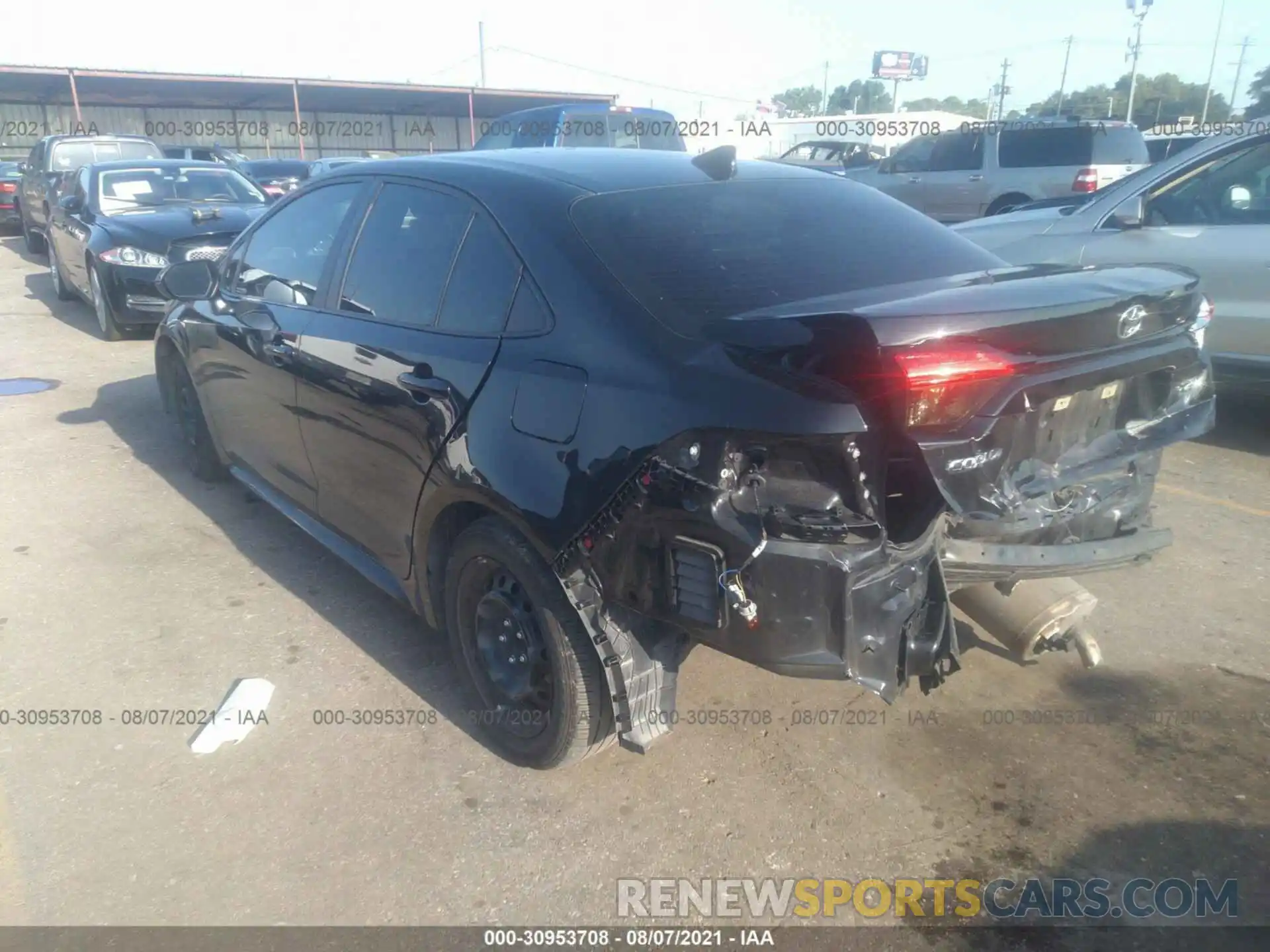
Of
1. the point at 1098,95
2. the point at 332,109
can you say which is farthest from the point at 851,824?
the point at 1098,95

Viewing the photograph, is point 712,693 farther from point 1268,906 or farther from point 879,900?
point 1268,906

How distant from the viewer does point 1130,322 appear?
2809 millimetres

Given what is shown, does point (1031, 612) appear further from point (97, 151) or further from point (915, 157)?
point (97, 151)

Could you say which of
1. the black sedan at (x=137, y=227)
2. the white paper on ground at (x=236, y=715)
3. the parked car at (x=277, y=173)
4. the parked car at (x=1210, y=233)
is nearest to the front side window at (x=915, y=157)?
the parked car at (x=1210, y=233)

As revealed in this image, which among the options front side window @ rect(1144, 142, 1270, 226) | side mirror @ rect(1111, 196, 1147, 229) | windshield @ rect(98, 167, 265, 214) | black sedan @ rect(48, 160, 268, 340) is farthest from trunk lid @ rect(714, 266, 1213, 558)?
windshield @ rect(98, 167, 265, 214)

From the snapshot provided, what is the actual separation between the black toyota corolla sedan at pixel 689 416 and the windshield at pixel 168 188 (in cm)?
730

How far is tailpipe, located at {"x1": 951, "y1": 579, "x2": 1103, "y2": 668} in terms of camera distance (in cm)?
336

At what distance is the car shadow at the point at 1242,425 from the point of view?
19.8ft

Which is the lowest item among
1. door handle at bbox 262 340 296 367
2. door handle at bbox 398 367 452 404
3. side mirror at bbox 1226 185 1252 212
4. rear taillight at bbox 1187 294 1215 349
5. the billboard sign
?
door handle at bbox 262 340 296 367

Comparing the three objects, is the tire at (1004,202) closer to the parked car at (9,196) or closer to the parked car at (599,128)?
the parked car at (599,128)

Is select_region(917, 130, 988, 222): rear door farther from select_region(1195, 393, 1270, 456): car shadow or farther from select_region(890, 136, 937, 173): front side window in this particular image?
select_region(1195, 393, 1270, 456): car shadow

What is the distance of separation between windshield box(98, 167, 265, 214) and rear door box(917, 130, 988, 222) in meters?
8.86

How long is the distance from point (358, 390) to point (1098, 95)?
81535 mm

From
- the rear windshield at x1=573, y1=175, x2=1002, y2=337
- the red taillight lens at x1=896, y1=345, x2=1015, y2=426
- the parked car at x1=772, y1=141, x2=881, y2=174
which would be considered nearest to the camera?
the red taillight lens at x1=896, y1=345, x2=1015, y2=426
